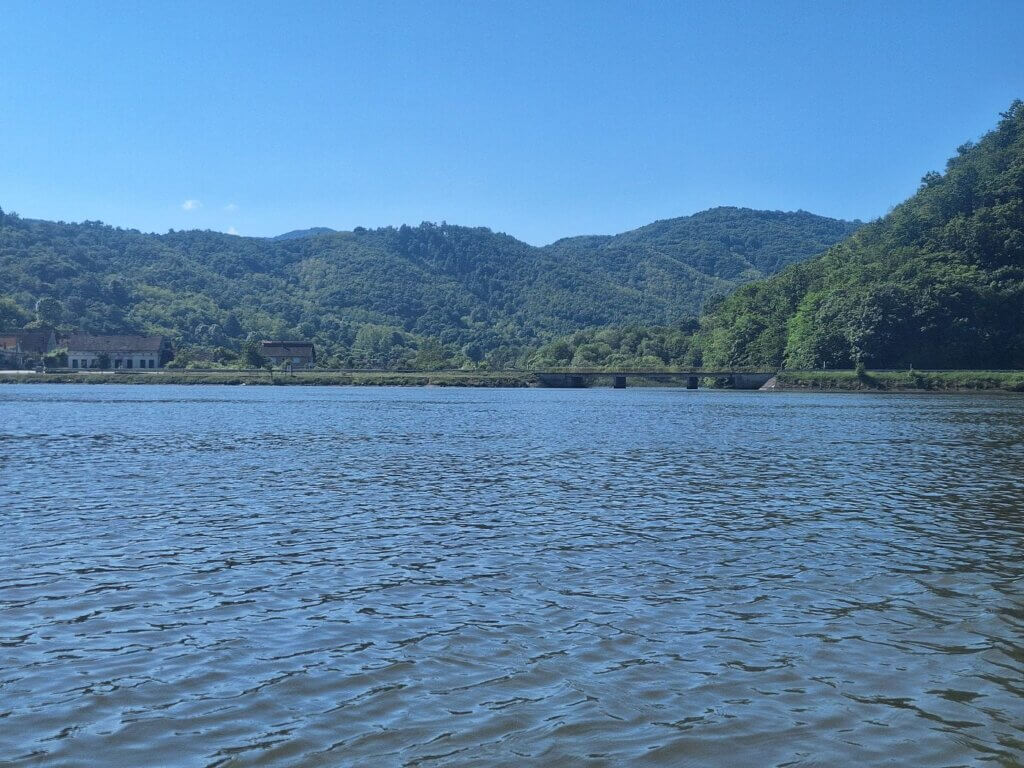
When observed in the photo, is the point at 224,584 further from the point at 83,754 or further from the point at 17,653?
the point at 83,754

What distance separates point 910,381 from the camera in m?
146

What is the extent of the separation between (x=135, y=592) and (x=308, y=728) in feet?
21.9

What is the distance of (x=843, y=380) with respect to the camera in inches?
6048

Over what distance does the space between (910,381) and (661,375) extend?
174 feet

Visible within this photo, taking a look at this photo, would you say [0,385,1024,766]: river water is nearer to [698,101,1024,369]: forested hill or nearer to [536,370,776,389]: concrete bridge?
[698,101,1024,369]: forested hill

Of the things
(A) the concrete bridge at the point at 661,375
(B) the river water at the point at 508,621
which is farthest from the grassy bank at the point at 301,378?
(B) the river water at the point at 508,621

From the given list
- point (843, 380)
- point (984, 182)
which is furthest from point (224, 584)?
point (984, 182)

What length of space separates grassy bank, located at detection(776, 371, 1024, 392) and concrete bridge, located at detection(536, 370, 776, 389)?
12287mm

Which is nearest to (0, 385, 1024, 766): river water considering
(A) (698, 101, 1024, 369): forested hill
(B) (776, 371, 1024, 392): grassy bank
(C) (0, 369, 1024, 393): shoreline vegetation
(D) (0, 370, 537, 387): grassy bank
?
(B) (776, 371, 1024, 392): grassy bank

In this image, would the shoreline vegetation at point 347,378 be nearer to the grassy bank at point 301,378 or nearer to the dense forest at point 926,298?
the grassy bank at point 301,378

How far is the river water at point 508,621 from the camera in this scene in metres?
8.70

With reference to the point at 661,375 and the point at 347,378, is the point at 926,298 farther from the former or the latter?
the point at 347,378

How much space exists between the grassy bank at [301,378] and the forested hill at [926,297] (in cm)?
5160

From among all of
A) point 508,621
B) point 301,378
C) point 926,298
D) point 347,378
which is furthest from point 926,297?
point 508,621
